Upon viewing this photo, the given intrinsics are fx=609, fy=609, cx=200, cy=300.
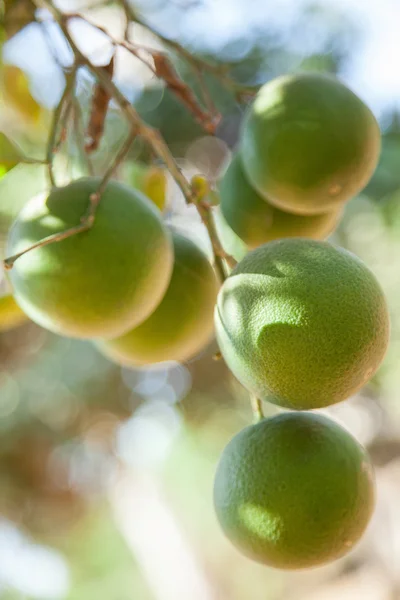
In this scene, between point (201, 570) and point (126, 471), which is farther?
point (126, 471)

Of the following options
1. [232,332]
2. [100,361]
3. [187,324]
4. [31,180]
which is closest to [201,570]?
[100,361]

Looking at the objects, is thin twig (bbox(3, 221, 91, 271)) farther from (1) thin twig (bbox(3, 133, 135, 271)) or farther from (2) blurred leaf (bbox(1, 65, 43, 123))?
(2) blurred leaf (bbox(1, 65, 43, 123))

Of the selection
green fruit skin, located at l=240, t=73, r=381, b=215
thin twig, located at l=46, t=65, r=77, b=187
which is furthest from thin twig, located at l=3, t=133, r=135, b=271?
green fruit skin, located at l=240, t=73, r=381, b=215

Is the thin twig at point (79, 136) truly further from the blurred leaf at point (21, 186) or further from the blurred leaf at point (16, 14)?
the blurred leaf at point (21, 186)

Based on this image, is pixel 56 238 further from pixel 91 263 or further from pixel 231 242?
pixel 231 242

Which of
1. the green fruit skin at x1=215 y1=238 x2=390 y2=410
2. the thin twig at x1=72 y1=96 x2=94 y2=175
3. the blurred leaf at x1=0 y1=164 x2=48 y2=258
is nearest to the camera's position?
the green fruit skin at x1=215 y1=238 x2=390 y2=410

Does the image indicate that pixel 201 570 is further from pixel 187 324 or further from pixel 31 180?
pixel 187 324

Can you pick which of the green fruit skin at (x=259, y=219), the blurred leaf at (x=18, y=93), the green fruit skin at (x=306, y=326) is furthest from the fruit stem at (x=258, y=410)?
the blurred leaf at (x=18, y=93)
